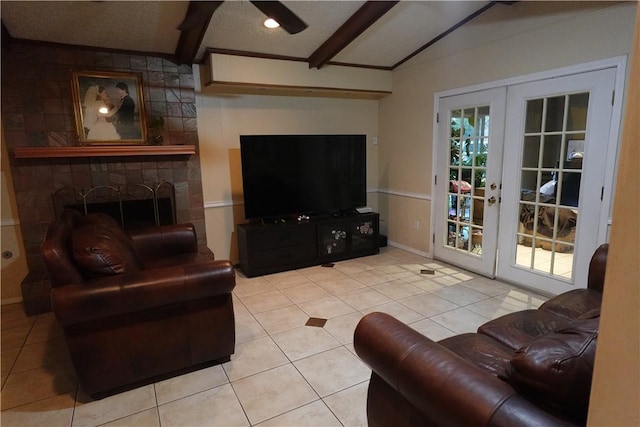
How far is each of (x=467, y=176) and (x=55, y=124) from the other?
4095 millimetres

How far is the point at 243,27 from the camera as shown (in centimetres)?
326

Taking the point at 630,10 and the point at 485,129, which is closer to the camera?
the point at 630,10

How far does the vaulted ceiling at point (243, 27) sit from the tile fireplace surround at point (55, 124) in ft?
0.46

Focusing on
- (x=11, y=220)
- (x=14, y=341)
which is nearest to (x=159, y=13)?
(x=11, y=220)

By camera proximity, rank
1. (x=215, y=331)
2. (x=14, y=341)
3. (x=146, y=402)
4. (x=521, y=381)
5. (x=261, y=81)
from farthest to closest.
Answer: (x=261, y=81)
(x=14, y=341)
(x=215, y=331)
(x=146, y=402)
(x=521, y=381)

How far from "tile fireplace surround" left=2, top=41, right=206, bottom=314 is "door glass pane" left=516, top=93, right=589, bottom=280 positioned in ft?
11.2

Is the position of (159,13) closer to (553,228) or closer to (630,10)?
(630,10)

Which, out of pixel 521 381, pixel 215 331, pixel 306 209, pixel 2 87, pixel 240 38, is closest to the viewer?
pixel 521 381

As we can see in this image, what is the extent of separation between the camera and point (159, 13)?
Answer: 290cm

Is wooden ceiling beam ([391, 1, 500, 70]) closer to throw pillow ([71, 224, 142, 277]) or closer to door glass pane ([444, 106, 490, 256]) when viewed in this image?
door glass pane ([444, 106, 490, 256])

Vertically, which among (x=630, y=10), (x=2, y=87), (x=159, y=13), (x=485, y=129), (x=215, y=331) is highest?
(x=159, y=13)

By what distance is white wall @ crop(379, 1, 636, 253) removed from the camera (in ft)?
8.93

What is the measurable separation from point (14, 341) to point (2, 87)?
6.98 feet

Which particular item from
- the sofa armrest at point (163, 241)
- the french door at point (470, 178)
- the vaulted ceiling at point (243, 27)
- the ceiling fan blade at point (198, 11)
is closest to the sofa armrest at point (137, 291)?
the sofa armrest at point (163, 241)
